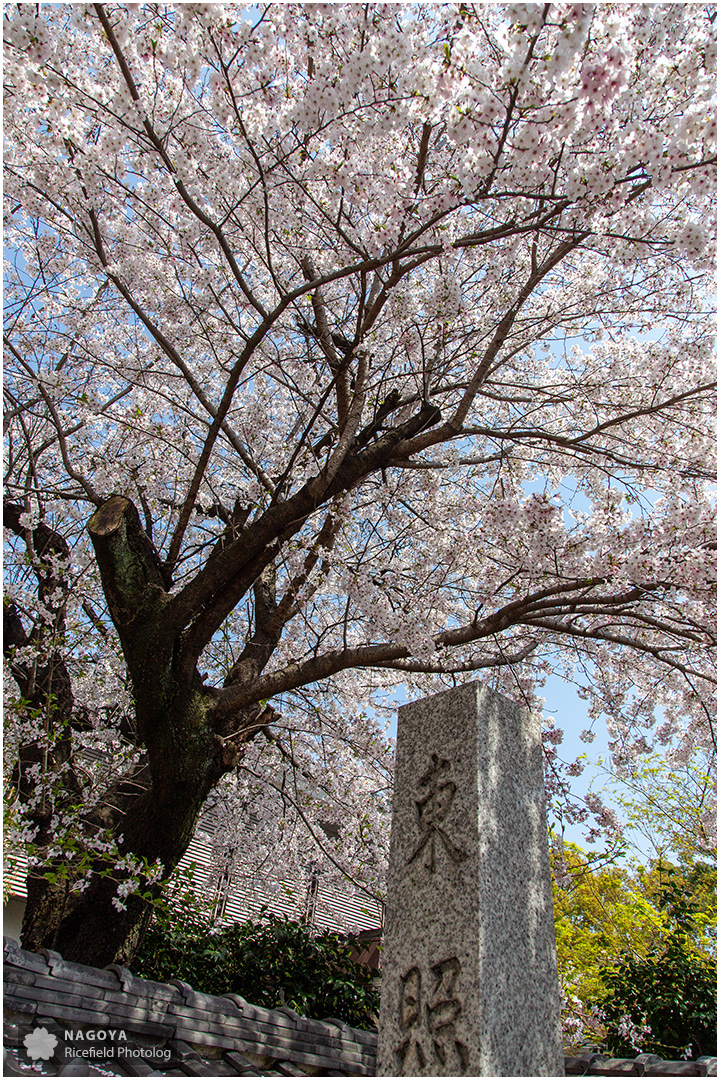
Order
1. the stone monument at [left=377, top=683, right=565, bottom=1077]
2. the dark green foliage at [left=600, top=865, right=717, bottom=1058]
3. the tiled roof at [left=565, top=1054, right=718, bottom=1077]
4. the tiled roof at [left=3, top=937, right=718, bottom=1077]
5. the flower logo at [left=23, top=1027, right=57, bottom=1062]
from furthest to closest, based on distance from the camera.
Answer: the dark green foliage at [left=600, top=865, right=717, bottom=1058] → the tiled roof at [left=565, top=1054, right=718, bottom=1077] → the tiled roof at [left=3, top=937, right=718, bottom=1077] → the flower logo at [left=23, top=1027, right=57, bottom=1062] → the stone monument at [left=377, top=683, right=565, bottom=1077]

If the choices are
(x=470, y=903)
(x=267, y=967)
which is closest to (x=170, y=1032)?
(x=267, y=967)

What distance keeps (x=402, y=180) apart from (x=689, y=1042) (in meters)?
6.38

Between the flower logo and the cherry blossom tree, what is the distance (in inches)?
28.2

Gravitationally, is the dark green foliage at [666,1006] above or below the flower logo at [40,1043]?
below

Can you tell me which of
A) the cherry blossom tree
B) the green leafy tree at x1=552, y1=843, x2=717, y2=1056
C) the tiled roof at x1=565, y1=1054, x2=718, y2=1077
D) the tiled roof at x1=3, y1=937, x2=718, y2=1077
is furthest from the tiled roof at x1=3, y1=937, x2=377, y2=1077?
the green leafy tree at x1=552, y1=843, x2=717, y2=1056

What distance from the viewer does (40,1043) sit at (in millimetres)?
2986

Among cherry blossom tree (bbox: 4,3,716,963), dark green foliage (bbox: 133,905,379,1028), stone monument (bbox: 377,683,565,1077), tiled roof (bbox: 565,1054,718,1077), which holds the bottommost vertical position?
tiled roof (bbox: 565,1054,718,1077)

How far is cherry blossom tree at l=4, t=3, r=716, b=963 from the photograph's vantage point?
10.8 ft

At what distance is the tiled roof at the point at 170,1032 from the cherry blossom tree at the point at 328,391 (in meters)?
0.49

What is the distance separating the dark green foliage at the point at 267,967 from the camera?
16.1 feet

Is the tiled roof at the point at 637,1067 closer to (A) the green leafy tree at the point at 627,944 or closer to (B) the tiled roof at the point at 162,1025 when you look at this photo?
(A) the green leafy tree at the point at 627,944

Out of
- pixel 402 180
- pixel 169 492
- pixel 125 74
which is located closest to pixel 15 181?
pixel 125 74

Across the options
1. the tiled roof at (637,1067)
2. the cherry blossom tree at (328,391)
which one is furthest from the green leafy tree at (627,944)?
the cherry blossom tree at (328,391)

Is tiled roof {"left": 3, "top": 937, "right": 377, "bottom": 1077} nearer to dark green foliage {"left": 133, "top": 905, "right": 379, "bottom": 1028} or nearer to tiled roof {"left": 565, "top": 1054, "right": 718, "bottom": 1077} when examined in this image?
dark green foliage {"left": 133, "top": 905, "right": 379, "bottom": 1028}
